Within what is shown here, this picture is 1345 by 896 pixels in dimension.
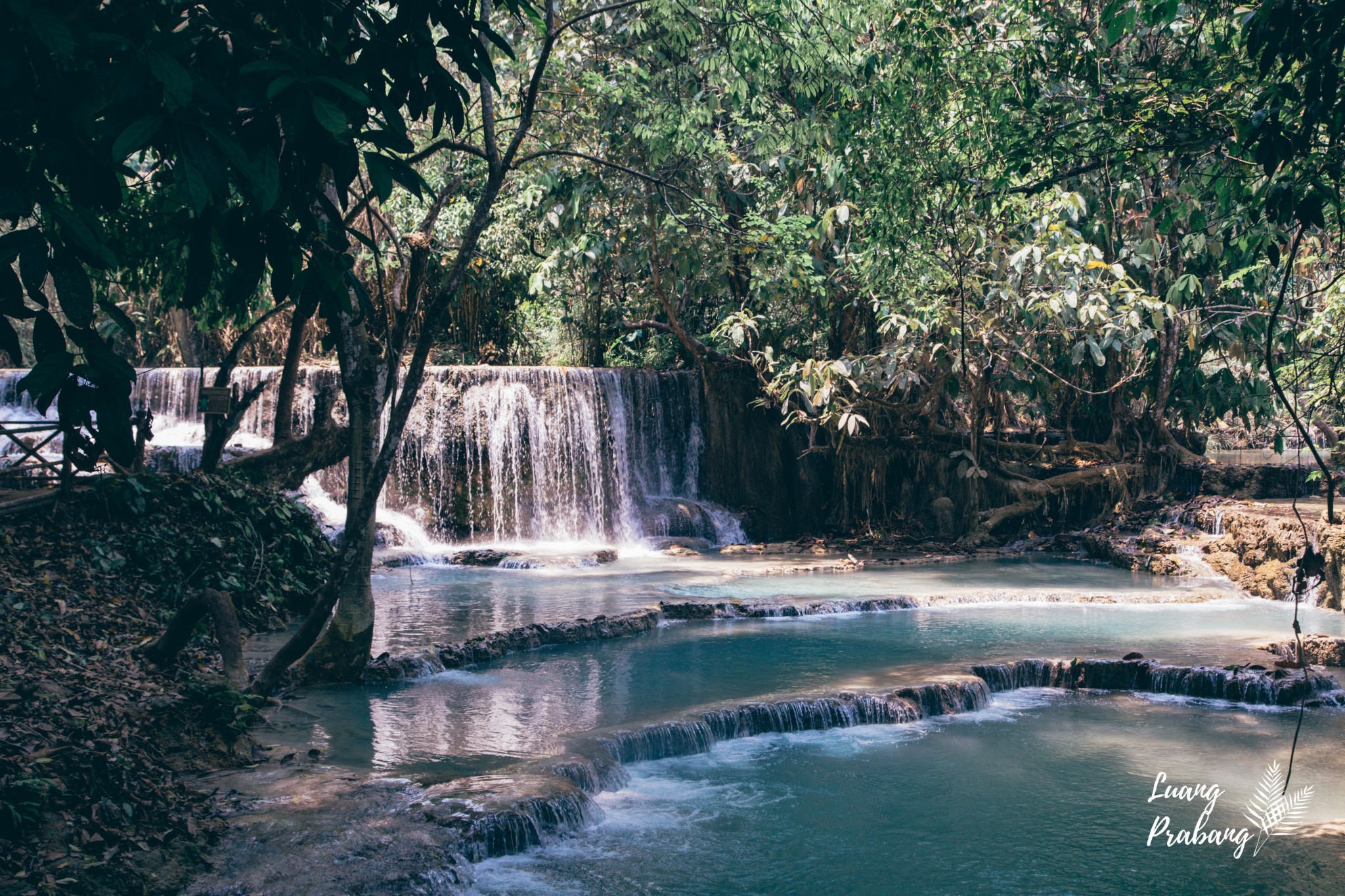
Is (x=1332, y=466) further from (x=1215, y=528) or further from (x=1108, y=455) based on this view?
(x=1108, y=455)

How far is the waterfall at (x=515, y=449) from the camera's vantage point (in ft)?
54.6

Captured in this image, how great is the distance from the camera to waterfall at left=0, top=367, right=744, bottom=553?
1666 centimetres

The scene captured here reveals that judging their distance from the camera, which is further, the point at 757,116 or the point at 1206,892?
the point at 757,116

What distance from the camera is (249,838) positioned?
4523 millimetres

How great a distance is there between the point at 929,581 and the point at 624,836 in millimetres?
8679

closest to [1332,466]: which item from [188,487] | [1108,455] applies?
[1108,455]

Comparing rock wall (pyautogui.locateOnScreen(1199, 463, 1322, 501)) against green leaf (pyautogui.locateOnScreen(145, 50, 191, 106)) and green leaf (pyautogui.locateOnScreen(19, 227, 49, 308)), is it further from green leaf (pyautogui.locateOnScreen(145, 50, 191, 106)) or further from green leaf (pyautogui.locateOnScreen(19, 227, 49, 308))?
green leaf (pyautogui.locateOnScreen(19, 227, 49, 308))

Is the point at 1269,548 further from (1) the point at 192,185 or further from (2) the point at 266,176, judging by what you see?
(1) the point at 192,185

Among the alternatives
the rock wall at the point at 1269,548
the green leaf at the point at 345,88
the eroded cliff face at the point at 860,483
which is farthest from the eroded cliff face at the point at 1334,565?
the green leaf at the point at 345,88

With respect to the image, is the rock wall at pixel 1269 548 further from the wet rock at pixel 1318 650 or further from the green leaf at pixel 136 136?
the green leaf at pixel 136 136

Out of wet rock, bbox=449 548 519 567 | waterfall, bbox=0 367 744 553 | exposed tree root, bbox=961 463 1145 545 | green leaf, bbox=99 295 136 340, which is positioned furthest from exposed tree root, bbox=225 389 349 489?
exposed tree root, bbox=961 463 1145 545

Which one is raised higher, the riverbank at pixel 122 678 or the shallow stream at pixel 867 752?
the riverbank at pixel 122 678

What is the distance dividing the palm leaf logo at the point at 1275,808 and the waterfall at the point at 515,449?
11772mm

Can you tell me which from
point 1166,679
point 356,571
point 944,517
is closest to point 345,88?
point 356,571
